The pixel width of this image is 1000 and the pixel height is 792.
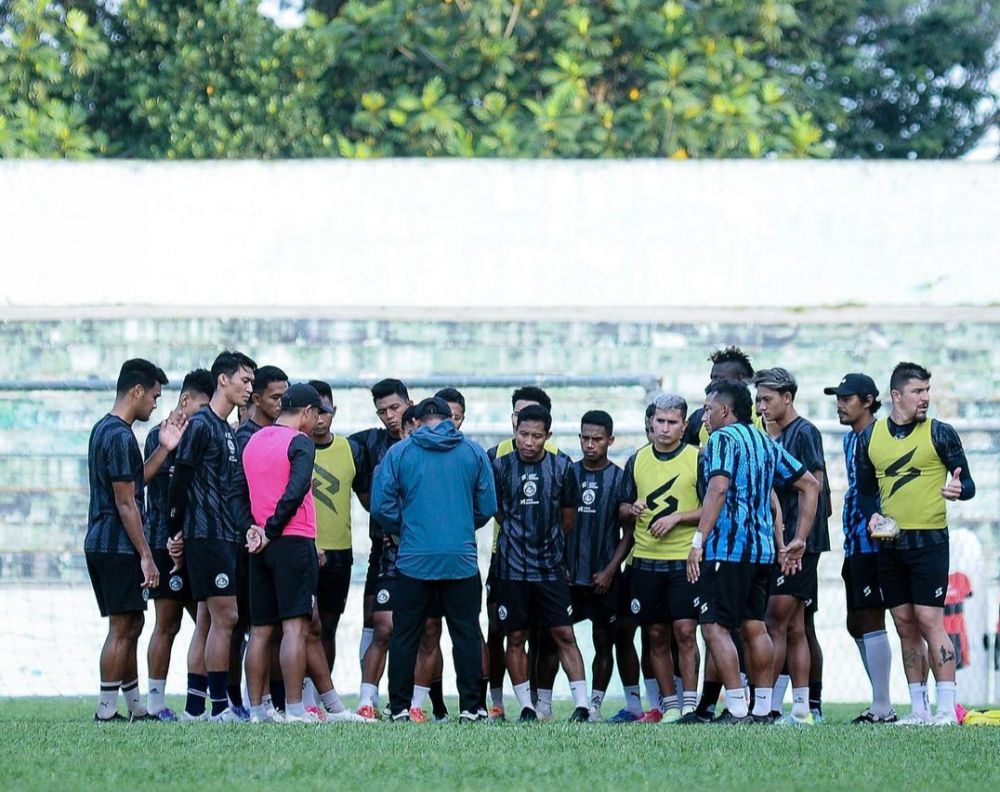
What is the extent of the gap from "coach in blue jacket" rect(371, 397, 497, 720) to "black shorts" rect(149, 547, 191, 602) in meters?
1.29

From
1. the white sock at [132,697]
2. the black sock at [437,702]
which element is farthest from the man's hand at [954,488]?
the white sock at [132,697]

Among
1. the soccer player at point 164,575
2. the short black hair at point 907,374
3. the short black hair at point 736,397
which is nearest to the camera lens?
the short black hair at point 736,397

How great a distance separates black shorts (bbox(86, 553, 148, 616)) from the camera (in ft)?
34.9

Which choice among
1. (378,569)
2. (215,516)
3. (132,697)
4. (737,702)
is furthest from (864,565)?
(132,697)

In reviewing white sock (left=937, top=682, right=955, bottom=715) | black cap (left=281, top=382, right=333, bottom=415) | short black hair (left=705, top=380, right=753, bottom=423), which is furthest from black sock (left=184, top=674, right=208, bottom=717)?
white sock (left=937, top=682, right=955, bottom=715)

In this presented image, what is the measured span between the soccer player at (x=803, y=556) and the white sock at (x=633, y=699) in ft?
3.59

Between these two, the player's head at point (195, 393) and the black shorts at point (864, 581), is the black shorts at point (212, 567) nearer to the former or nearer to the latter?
the player's head at point (195, 393)

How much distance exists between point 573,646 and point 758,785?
3.89m

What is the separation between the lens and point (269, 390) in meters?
11.1

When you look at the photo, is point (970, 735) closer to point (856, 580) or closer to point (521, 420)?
point (856, 580)

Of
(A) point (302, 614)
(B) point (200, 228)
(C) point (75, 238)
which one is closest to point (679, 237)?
(B) point (200, 228)

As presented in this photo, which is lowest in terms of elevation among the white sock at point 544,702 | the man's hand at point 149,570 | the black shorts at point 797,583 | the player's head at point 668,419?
the white sock at point 544,702

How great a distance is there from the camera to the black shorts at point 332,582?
11953 mm

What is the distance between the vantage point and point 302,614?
10586 mm
